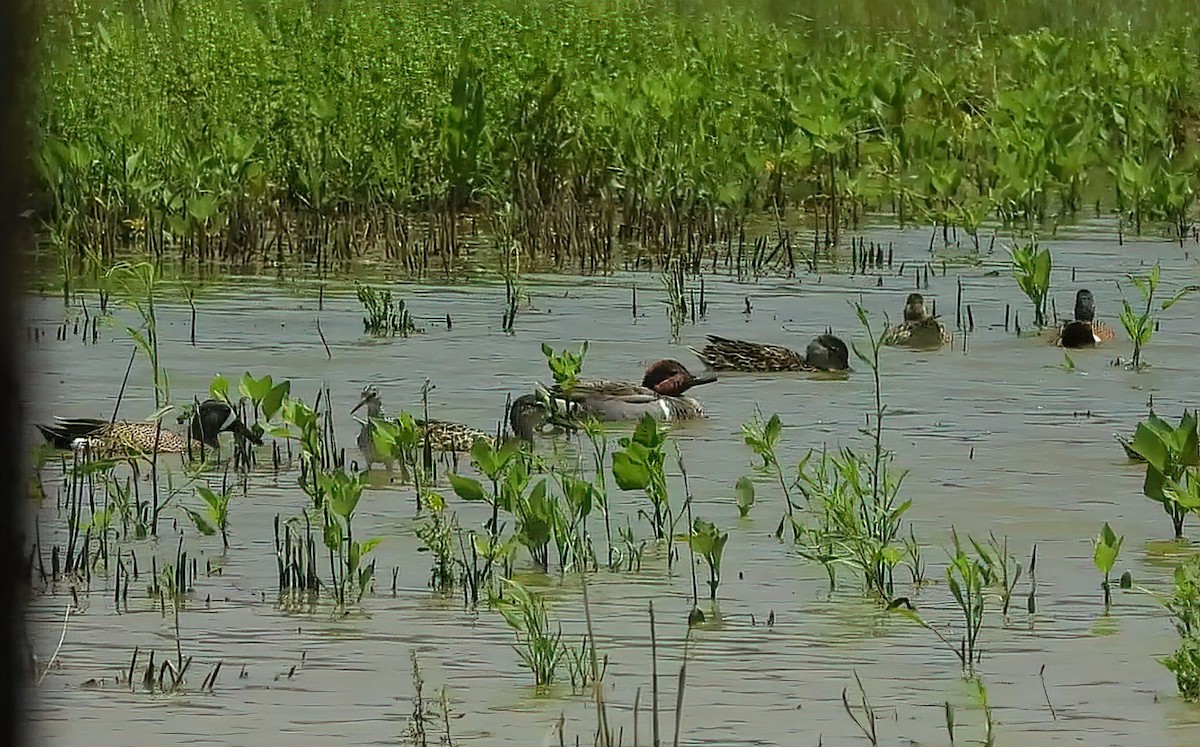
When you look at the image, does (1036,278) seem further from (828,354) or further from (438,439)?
(438,439)

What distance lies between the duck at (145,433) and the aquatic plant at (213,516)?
71 cm

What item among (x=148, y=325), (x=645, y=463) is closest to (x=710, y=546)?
(x=645, y=463)

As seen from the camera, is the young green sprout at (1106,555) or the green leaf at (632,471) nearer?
the young green sprout at (1106,555)

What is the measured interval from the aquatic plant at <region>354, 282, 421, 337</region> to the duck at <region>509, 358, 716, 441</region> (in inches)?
46.3

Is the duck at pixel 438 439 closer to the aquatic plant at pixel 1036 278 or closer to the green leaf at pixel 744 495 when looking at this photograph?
the green leaf at pixel 744 495

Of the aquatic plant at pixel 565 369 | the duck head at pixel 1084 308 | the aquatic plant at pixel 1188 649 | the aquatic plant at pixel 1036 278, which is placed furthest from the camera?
the aquatic plant at pixel 1036 278

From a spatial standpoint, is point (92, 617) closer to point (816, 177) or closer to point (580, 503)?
point (580, 503)

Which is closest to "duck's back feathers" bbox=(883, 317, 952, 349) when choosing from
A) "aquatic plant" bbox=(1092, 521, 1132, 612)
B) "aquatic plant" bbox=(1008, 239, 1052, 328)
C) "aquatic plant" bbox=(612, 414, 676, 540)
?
"aquatic plant" bbox=(1008, 239, 1052, 328)

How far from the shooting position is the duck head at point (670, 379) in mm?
7055

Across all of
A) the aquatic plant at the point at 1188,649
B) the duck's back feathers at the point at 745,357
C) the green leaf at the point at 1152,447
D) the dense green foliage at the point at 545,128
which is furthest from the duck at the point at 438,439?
the dense green foliage at the point at 545,128

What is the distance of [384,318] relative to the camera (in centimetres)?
805

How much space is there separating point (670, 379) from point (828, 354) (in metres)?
0.71

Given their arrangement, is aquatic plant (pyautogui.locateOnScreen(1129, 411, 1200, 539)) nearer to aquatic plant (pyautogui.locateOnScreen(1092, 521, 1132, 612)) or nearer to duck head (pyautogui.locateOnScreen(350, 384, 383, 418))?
aquatic plant (pyautogui.locateOnScreen(1092, 521, 1132, 612))

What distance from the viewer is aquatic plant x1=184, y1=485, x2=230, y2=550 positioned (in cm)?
516
